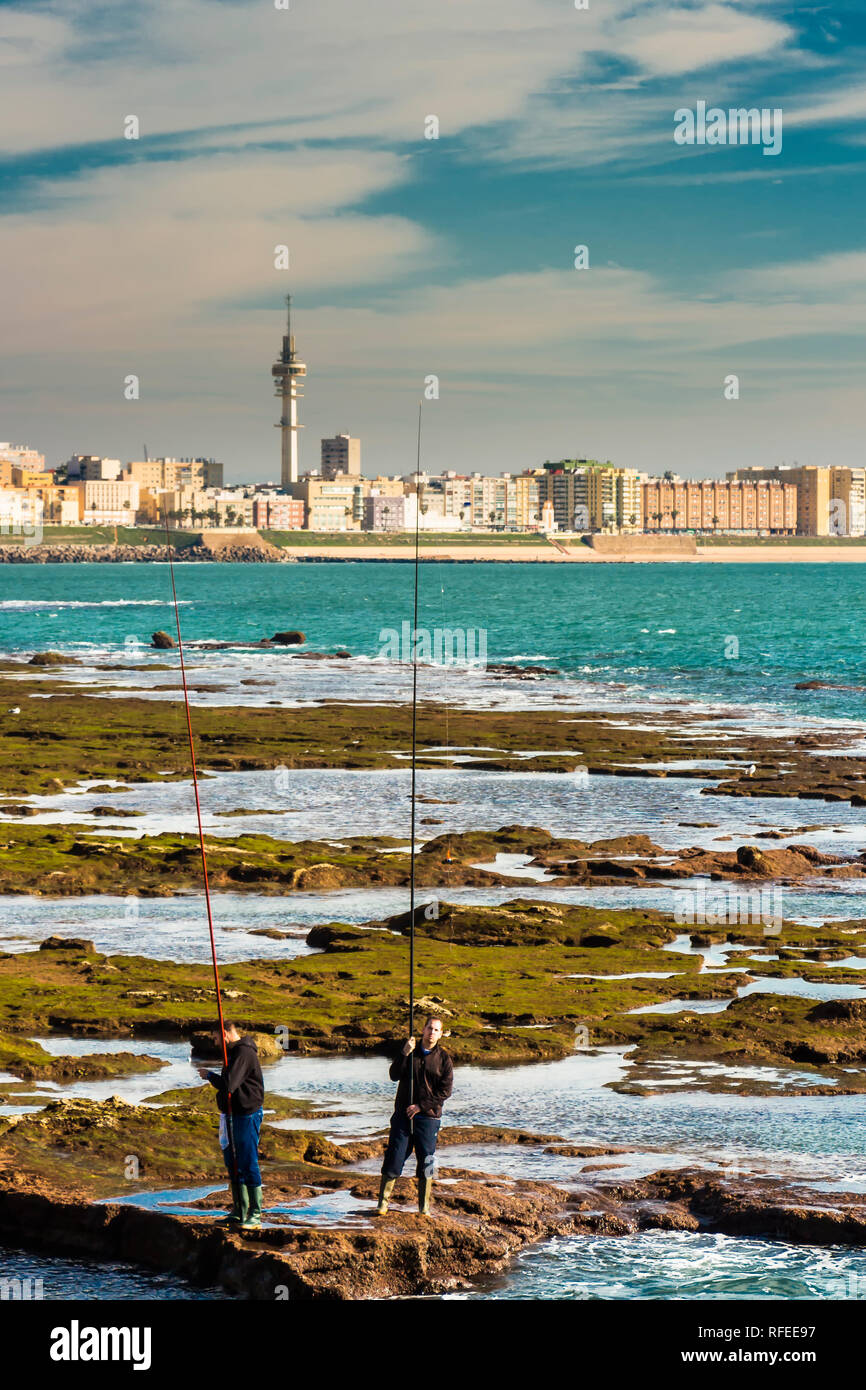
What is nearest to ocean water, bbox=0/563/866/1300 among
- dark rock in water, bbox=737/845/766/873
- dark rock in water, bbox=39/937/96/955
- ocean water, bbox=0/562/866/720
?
ocean water, bbox=0/562/866/720

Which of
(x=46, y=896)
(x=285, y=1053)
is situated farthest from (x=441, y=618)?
(x=285, y=1053)

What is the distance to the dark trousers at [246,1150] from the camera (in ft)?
39.4

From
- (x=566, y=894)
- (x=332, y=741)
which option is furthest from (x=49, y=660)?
(x=566, y=894)

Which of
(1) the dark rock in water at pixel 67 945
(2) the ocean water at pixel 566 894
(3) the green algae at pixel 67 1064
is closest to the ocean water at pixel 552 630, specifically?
(2) the ocean water at pixel 566 894

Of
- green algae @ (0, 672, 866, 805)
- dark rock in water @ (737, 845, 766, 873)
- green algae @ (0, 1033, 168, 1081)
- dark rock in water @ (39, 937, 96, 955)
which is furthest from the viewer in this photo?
green algae @ (0, 672, 866, 805)

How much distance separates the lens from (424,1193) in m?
12.4

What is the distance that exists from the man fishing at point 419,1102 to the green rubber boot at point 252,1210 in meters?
0.85

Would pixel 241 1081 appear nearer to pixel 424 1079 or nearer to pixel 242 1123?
pixel 242 1123

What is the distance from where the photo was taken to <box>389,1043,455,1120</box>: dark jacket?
12055mm

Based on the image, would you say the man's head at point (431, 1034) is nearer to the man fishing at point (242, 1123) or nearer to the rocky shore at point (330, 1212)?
the man fishing at point (242, 1123)

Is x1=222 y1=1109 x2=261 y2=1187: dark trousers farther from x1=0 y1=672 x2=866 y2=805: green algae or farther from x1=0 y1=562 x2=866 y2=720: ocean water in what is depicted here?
x1=0 y1=562 x2=866 y2=720: ocean water

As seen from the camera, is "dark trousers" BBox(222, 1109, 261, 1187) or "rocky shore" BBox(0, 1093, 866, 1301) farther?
"dark trousers" BBox(222, 1109, 261, 1187)

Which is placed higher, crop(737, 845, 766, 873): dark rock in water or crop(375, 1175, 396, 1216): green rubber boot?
crop(375, 1175, 396, 1216): green rubber boot

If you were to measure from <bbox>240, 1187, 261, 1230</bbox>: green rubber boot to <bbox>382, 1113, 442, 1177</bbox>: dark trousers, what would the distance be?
2.88ft
